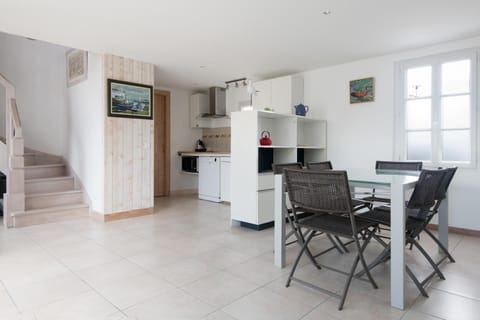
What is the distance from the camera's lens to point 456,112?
3693 mm

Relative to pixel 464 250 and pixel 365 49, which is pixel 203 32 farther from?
pixel 464 250

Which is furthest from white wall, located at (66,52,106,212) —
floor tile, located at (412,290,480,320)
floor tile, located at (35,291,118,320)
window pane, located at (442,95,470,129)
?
window pane, located at (442,95,470,129)

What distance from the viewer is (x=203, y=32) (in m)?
3.39

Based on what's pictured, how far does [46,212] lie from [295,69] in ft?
14.1

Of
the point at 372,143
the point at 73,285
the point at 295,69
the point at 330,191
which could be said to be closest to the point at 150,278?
the point at 73,285

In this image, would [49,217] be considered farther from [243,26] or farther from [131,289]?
[243,26]

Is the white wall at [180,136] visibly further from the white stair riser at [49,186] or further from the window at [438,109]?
the window at [438,109]

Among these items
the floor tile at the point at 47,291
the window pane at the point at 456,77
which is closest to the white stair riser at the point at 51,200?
the floor tile at the point at 47,291

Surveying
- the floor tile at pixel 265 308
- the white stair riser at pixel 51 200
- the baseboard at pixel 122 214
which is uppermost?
the white stair riser at pixel 51 200

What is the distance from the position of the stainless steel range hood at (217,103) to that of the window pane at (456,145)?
4.19 meters

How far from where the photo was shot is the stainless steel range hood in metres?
6.50

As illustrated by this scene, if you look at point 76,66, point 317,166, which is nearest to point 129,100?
point 76,66

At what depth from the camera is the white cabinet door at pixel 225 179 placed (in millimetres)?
5539

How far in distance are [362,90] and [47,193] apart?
4.94 metres
